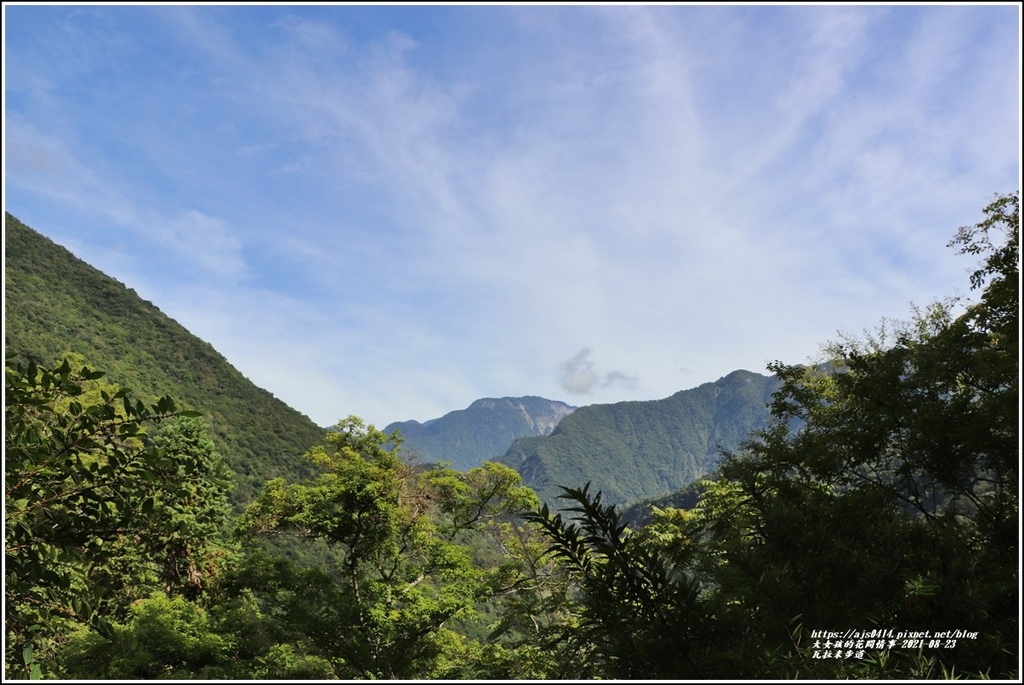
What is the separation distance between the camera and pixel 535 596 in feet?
44.8

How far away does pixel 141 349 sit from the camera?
6122cm

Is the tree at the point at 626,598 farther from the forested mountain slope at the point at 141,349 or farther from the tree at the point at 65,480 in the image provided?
the forested mountain slope at the point at 141,349

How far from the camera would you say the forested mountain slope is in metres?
49.1

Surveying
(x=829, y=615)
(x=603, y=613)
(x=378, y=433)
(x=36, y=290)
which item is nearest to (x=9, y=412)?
(x=603, y=613)

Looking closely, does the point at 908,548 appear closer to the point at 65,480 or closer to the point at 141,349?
the point at 65,480

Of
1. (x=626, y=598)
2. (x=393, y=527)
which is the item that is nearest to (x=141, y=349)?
(x=393, y=527)

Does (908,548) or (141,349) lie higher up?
(141,349)

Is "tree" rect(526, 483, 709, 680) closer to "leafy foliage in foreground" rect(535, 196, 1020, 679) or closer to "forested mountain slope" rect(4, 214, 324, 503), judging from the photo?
"leafy foliage in foreground" rect(535, 196, 1020, 679)

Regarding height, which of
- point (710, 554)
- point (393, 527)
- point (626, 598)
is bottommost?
point (393, 527)

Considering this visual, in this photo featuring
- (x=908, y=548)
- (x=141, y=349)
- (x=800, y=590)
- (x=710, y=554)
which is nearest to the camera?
(x=800, y=590)

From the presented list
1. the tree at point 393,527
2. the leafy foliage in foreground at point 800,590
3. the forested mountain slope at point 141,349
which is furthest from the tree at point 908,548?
the forested mountain slope at point 141,349

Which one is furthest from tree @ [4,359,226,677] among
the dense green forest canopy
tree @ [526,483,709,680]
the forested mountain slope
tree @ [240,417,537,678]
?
the forested mountain slope

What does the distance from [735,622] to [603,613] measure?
42cm

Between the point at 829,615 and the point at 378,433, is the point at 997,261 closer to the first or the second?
the point at 829,615
